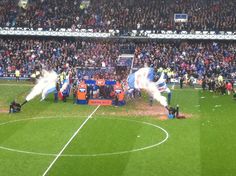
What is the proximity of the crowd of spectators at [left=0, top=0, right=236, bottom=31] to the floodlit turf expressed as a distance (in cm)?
2010

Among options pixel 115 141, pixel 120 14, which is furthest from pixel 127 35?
pixel 115 141

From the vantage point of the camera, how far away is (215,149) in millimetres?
26328

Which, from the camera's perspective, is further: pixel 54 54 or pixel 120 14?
pixel 120 14

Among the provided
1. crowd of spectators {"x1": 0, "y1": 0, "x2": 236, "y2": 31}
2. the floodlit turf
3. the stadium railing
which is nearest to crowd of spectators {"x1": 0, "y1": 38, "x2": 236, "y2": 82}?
the stadium railing

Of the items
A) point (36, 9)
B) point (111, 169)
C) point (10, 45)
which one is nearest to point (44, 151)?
point (111, 169)

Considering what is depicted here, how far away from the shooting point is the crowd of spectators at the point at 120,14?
5759 cm

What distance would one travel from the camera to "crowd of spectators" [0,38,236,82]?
53.4 m

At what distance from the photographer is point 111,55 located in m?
55.6

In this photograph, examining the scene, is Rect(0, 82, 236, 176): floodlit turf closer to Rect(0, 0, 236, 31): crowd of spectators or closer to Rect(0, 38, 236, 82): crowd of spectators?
Rect(0, 38, 236, 82): crowd of spectators

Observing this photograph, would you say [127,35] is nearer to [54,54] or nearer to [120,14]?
[120,14]

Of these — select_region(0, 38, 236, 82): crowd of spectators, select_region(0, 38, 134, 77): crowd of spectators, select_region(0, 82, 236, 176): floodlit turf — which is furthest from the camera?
select_region(0, 38, 134, 77): crowd of spectators

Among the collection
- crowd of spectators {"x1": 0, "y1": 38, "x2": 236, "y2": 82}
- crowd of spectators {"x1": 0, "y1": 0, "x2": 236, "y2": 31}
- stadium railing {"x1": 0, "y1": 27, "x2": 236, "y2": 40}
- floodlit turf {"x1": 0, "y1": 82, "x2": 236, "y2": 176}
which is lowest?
floodlit turf {"x1": 0, "y1": 82, "x2": 236, "y2": 176}

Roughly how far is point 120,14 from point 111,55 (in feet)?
21.3

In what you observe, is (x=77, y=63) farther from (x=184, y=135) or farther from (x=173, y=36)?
(x=184, y=135)
